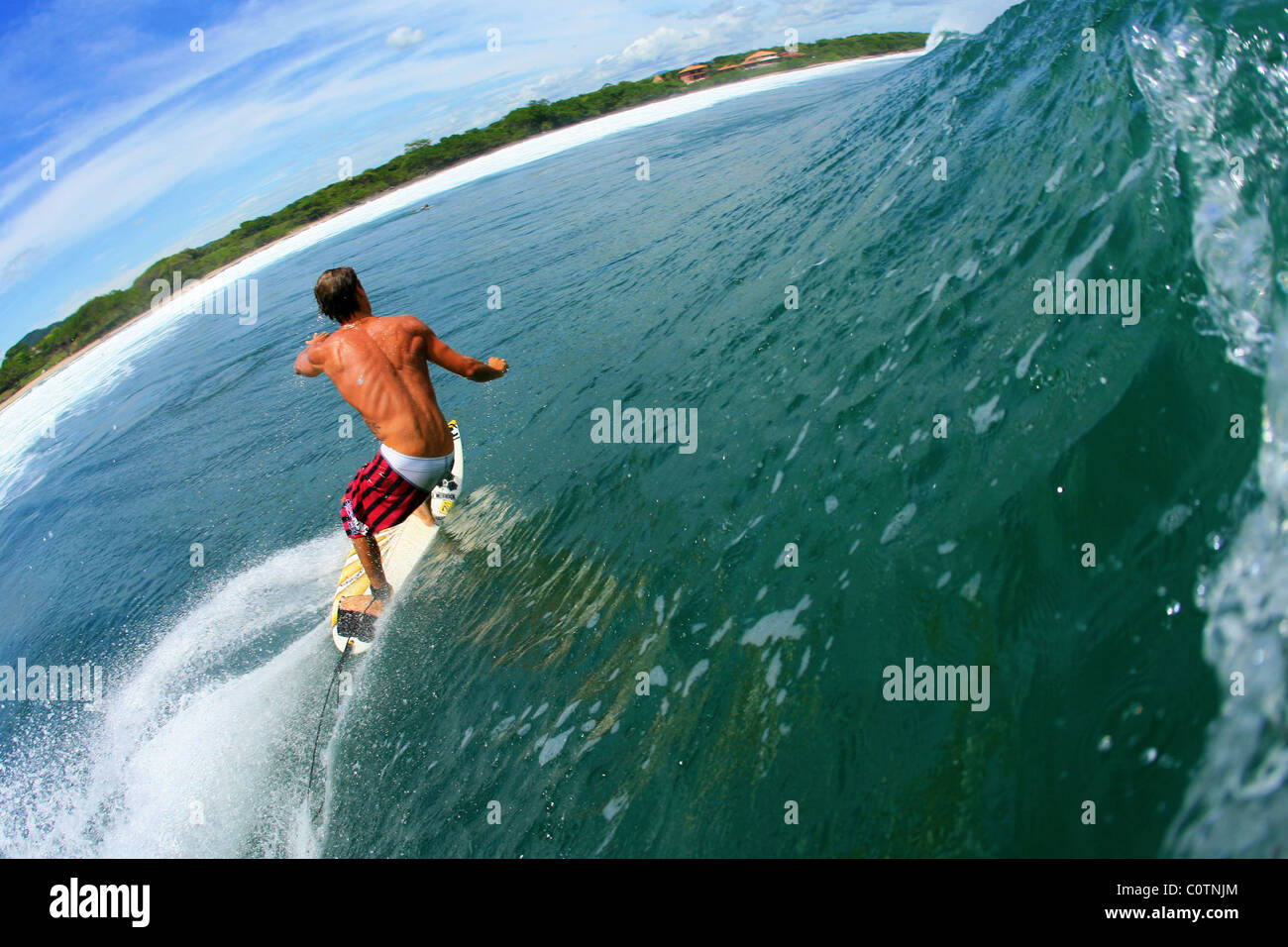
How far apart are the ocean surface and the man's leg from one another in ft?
1.21

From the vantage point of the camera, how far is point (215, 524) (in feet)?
41.6

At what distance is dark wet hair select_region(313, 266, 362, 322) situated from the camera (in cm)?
584

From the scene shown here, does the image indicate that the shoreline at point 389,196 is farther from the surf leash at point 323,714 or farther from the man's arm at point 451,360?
the surf leash at point 323,714

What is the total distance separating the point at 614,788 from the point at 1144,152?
24.1 ft


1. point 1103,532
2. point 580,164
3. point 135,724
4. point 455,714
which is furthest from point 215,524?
point 580,164

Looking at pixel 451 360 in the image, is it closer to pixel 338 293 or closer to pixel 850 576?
pixel 338 293

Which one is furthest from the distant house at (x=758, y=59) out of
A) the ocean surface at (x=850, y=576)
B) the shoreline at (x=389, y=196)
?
the ocean surface at (x=850, y=576)

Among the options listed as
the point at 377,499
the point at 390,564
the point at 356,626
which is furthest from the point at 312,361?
→ the point at 390,564

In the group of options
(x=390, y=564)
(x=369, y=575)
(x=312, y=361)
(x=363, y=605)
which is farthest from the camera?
(x=390, y=564)

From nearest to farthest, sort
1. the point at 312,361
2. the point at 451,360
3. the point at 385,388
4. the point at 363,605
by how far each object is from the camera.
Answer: the point at 312,361
the point at 385,388
the point at 451,360
the point at 363,605

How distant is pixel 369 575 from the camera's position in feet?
23.1

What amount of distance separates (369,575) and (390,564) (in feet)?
4.09

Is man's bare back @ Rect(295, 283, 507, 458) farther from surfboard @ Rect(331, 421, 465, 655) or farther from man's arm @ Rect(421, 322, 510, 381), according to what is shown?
surfboard @ Rect(331, 421, 465, 655)

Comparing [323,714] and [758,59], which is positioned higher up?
[758,59]
